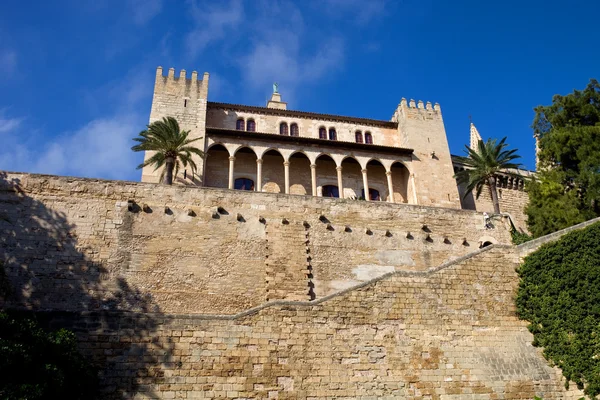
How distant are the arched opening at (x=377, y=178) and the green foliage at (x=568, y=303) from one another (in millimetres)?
17243

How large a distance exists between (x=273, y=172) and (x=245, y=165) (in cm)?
178

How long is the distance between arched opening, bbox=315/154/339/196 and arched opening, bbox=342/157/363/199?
652 millimetres

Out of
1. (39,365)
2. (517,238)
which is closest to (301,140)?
(517,238)

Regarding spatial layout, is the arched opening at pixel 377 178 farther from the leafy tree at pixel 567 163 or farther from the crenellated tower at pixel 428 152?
the leafy tree at pixel 567 163

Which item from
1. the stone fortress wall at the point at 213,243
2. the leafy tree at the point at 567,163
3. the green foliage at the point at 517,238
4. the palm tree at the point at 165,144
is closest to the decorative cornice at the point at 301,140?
the palm tree at the point at 165,144

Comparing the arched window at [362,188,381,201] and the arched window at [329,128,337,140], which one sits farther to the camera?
the arched window at [329,128,337,140]

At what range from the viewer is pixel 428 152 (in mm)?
34844

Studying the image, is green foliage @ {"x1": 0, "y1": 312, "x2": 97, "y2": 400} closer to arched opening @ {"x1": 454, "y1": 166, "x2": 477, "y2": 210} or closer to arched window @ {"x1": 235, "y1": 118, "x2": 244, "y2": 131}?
arched window @ {"x1": 235, "y1": 118, "x2": 244, "y2": 131}

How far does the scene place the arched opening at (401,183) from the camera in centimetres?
3384

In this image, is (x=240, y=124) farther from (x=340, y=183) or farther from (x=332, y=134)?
(x=340, y=183)

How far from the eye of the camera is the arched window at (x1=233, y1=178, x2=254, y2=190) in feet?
106

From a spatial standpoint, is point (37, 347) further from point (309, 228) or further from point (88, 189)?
point (309, 228)

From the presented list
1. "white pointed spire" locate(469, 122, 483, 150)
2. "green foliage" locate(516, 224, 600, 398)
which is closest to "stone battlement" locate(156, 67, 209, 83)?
"green foliage" locate(516, 224, 600, 398)

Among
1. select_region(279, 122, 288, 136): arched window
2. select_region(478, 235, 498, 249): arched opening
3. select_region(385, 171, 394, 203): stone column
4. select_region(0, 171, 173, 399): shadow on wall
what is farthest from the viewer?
select_region(279, 122, 288, 136): arched window
